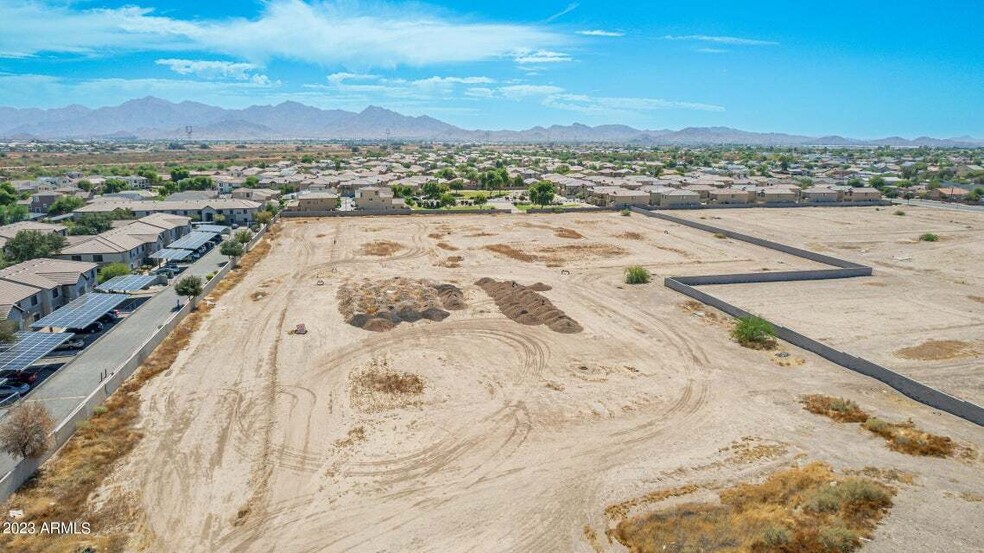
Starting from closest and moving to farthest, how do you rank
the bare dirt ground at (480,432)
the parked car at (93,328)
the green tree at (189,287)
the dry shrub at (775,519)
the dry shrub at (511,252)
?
1. the dry shrub at (775,519)
2. the bare dirt ground at (480,432)
3. the parked car at (93,328)
4. the green tree at (189,287)
5. the dry shrub at (511,252)

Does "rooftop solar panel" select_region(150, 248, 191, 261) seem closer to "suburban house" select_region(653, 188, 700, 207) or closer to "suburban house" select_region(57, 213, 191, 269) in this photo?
"suburban house" select_region(57, 213, 191, 269)

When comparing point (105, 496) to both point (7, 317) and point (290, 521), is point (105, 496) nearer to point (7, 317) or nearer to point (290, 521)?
point (290, 521)

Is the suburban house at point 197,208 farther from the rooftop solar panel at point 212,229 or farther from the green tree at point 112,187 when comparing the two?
the green tree at point 112,187

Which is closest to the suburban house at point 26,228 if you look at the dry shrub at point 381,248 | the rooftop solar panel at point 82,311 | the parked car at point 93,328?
the rooftop solar panel at point 82,311

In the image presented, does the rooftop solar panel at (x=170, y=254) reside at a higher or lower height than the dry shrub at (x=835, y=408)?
higher

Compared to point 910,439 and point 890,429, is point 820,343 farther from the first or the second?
point 910,439

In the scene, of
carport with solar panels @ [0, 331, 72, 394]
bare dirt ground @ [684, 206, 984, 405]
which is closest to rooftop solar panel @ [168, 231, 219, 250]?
carport with solar panels @ [0, 331, 72, 394]

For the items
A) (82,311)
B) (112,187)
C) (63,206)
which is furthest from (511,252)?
(112,187)
